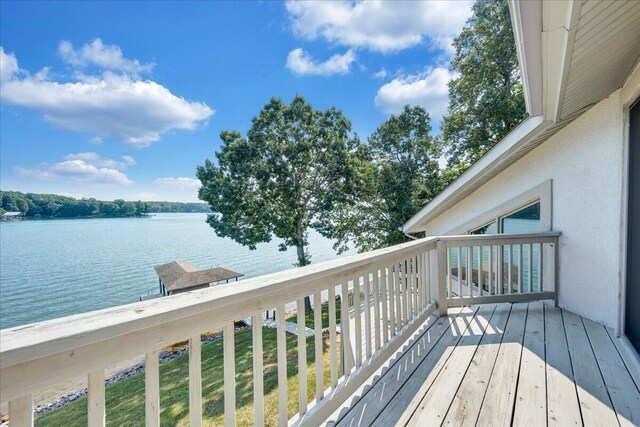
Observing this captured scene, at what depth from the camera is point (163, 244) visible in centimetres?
4512

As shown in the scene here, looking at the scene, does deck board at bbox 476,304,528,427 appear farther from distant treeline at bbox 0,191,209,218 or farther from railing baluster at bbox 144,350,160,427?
distant treeline at bbox 0,191,209,218

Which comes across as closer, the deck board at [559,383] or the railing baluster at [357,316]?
the deck board at [559,383]

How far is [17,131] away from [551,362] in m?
43.8

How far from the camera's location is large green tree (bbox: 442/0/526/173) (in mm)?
11612

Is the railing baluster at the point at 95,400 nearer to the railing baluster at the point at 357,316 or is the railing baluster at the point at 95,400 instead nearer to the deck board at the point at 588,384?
the railing baluster at the point at 357,316

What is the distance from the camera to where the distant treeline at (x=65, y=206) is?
23.6m

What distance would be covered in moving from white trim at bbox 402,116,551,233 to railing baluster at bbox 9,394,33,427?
427cm

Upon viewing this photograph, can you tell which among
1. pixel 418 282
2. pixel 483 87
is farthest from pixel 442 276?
pixel 483 87

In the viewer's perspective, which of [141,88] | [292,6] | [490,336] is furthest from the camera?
[141,88]

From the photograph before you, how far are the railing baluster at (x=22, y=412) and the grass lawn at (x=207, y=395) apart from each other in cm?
366

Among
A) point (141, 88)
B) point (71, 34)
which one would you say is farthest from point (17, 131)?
point (141, 88)

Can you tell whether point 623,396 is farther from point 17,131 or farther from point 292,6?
point 17,131

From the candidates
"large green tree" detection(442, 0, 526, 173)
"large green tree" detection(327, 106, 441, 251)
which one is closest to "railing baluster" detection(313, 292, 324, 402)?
"large green tree" detection(442, 0, 526, 173)

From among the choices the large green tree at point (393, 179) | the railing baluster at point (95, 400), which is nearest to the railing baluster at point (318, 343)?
the railing baluster at point (95, 400)
